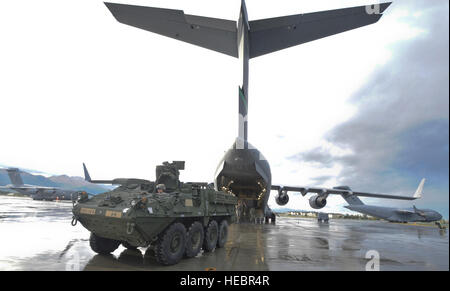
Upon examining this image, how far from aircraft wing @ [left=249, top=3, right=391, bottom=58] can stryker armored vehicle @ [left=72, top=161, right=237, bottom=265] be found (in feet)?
30.6

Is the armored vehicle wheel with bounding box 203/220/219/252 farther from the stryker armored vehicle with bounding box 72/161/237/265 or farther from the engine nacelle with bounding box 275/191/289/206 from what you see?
the engine nacelle with bounding box 275/191/289/206

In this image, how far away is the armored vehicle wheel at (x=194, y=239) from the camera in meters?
7.33

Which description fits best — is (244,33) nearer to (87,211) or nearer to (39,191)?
(87,211)

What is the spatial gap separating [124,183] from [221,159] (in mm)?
6107

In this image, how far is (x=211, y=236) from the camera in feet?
28.4

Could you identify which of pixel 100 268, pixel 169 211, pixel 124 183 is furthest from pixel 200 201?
pixel 100 268

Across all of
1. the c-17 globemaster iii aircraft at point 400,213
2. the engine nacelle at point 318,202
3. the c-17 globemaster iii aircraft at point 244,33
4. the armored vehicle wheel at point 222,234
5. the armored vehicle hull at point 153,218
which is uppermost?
the c-17 globemaster iii aircraft at point 244,33

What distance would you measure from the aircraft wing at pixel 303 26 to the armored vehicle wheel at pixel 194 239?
10.3 m

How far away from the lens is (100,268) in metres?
5.86

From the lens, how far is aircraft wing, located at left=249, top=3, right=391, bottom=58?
11723 mm

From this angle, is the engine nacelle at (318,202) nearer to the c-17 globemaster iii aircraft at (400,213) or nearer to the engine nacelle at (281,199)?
the engine nacelle at (281,199)

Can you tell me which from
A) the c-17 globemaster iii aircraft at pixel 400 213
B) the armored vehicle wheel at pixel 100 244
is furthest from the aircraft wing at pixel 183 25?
the c-17 globemaster iii aircraft at pixel 400 213
